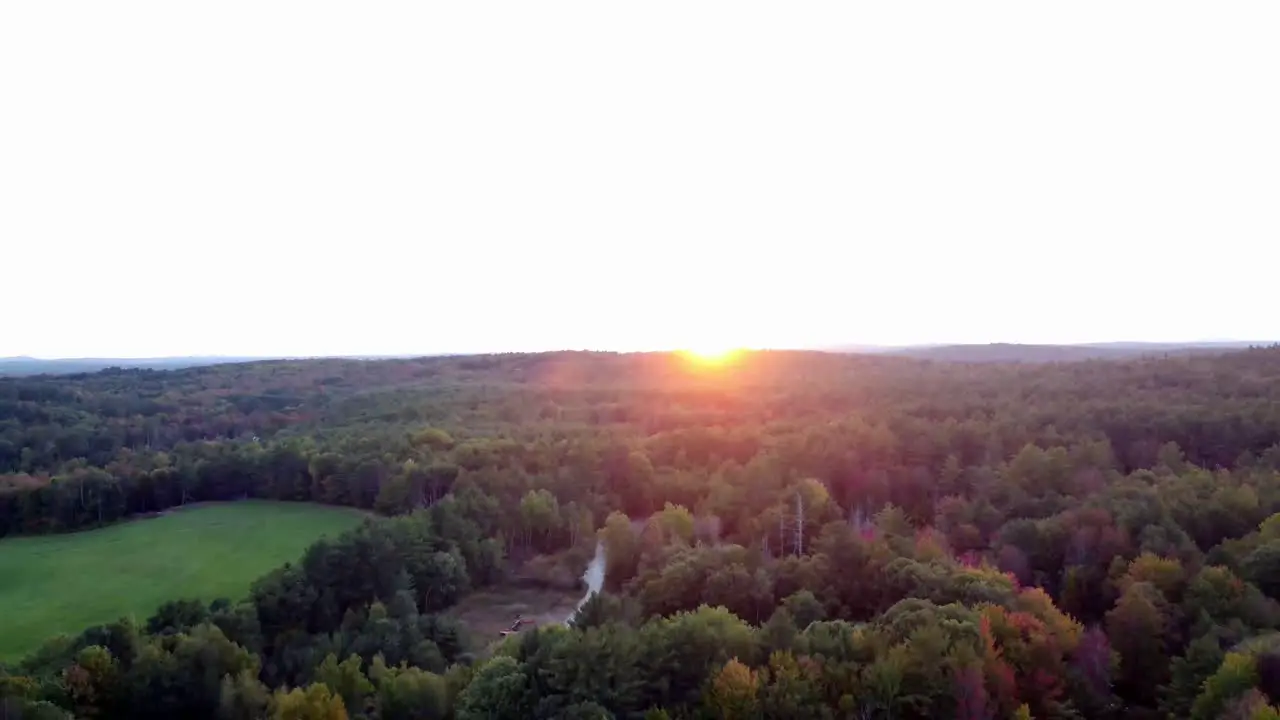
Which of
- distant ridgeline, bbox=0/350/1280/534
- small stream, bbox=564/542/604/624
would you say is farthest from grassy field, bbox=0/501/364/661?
small stream, bbox=564/542/604/624

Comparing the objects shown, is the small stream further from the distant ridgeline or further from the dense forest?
the distant ridgeline

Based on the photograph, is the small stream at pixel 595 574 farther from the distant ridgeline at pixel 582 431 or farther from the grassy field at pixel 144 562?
the grassy field at pixel 144 562

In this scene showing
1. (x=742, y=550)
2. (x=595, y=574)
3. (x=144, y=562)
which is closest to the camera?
(x=742, y=550)

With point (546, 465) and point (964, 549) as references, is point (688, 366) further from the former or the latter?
point (964, 549)

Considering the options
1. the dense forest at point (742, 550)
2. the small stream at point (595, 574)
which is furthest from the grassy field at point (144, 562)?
the small stream at point (595, 574)

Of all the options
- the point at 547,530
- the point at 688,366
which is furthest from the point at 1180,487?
the point at 688,366

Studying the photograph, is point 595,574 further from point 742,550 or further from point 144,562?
point 144,562

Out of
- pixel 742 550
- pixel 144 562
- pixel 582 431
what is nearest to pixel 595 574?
pixel 742 550
